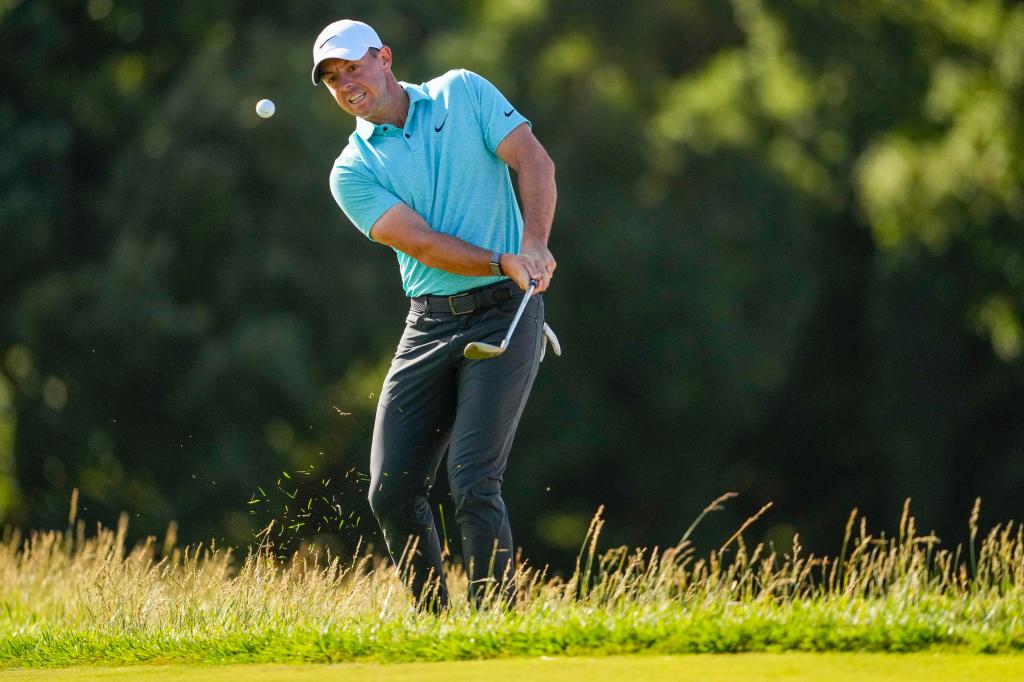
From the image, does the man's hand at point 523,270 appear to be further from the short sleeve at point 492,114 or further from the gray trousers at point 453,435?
the short sleeve at point 492,114

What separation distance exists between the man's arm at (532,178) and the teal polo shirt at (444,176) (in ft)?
0.16

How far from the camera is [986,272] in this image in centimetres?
2352

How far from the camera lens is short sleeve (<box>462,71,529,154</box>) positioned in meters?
6.07

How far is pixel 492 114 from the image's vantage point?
20.0ft

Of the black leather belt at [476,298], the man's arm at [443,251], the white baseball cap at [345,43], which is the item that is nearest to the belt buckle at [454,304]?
the black leather belt at [476,298]

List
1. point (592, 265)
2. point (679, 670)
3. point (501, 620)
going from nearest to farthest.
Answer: point (679, 670) → point (501, 620) → point (592, 265)

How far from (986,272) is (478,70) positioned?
767cm

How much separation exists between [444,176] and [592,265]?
19.4 m

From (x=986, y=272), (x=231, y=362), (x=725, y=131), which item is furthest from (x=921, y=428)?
(x=231, y=362)

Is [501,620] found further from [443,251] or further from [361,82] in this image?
[361,82]

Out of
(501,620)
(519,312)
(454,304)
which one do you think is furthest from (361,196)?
(501,620)

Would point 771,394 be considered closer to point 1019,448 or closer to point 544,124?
point 1019,448

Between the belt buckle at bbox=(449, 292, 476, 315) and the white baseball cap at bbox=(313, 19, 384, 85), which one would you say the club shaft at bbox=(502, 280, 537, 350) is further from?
the white baseball cap at bbox=(313, 19, 384, 85)

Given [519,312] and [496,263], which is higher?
[496,263]
